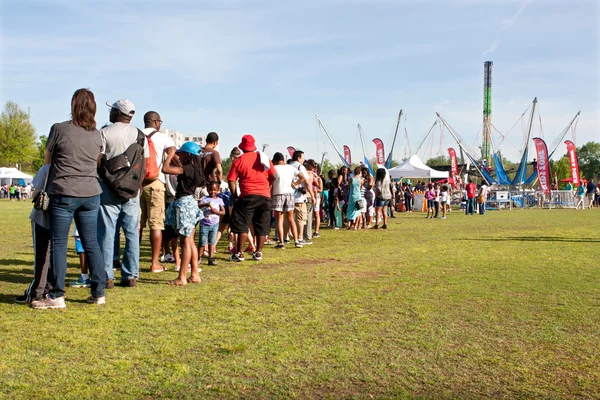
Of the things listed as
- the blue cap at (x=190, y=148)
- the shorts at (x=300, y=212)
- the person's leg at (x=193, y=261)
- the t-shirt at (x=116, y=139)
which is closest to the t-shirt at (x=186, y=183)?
the blue cap at (x=190, y=148)

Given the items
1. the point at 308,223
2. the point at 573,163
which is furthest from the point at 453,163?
the point at 308,223

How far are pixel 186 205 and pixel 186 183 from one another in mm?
323

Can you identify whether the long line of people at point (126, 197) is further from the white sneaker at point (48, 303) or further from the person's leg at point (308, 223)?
the person's leg at point (308, 223)

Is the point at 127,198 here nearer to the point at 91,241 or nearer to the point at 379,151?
the point at 91,241

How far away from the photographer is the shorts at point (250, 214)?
365 inches

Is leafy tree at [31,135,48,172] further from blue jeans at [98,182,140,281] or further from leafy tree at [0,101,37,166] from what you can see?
blue jeans at [98,182,140,281]

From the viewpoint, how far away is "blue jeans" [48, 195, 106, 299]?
5738 millimetres

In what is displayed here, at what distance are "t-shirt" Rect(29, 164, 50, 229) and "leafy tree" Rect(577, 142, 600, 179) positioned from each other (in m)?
129

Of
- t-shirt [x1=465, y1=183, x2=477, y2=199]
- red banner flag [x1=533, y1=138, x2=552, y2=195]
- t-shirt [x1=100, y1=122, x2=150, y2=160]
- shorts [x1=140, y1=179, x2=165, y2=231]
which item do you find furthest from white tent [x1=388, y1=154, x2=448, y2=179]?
t-shirt [x1=100, y1=122, x2=150, y2=160]

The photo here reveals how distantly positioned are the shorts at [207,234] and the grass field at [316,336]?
0.57 meters

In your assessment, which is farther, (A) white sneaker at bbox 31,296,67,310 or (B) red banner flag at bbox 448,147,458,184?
(B) red banner flag at bbox 448,147,458,184

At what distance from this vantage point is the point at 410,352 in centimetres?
447

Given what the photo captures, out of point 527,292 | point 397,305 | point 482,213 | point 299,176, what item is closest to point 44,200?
point 397,305

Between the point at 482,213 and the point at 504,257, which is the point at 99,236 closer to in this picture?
the point at 504,257
